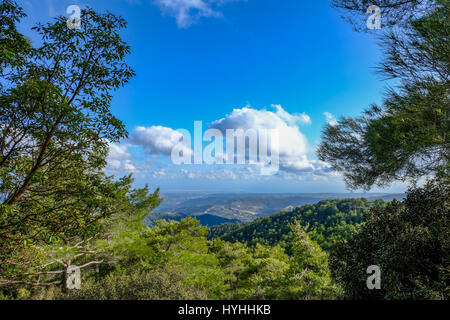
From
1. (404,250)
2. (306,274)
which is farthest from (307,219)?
(404,250)

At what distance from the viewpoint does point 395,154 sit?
17.0 ft

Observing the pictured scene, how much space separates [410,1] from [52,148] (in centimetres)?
734

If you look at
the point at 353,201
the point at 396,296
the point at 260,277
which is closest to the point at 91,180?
the point at 396,296

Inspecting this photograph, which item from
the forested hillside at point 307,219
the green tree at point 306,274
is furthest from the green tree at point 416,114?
the forested hillside at point 307,219

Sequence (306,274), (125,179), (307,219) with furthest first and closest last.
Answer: (307,219) → (306,274) → (125,179)

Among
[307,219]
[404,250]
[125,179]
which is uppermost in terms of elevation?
[125,179]

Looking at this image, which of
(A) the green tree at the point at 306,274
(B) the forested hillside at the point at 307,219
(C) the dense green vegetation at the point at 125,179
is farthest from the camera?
(B) the forested hillside at the point at 307,219

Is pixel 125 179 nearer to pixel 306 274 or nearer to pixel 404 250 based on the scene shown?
pixel 404 250

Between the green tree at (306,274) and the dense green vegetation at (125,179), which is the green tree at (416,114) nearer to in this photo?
the dense green vegetation at (125,179)

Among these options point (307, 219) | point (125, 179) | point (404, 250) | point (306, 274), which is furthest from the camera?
point (307, 219)

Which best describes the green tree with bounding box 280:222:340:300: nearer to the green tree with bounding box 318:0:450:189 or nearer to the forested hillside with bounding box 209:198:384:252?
the green tree with bounding box 318:0:450:189
